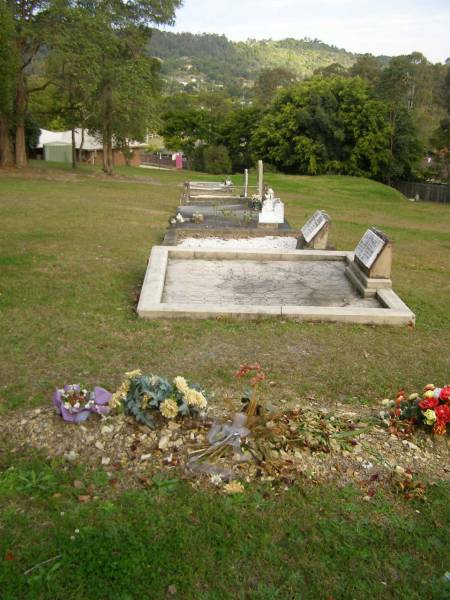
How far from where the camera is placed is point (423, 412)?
422 centimetres

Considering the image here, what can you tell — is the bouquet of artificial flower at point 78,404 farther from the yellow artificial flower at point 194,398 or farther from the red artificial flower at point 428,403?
the red artificial flower at point 428,403

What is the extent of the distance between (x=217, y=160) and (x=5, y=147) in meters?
23.4

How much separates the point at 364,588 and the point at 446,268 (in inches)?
383

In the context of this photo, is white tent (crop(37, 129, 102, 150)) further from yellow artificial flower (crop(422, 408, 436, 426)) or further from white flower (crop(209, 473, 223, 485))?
white flower (crop(209, 473, 223, 485))

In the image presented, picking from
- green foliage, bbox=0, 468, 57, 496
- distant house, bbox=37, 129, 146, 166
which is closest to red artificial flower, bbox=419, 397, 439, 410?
green foliage, bbox=0, 468, 57, 496

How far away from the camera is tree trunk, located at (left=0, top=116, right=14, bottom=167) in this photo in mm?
24442

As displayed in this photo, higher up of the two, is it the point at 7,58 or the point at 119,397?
the point at 7,58

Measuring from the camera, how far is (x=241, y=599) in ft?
9.09

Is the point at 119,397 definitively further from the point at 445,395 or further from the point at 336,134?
the point at 336,134

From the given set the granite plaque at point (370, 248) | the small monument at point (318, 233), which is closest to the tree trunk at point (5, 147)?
the small monument at point (318, 233)

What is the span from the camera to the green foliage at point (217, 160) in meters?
45.7

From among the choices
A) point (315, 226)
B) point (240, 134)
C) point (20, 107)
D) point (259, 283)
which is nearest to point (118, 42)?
point (20, 107)

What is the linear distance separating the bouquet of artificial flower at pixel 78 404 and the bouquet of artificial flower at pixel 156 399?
0.10 meters

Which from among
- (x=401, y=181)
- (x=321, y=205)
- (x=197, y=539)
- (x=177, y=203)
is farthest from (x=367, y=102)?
(x=197, y=539)
